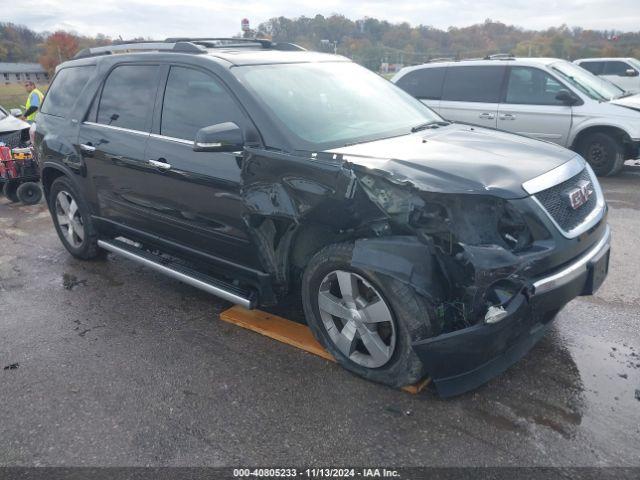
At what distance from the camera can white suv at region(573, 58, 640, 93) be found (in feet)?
51.2

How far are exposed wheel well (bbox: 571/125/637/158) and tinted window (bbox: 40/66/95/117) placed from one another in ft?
22.9

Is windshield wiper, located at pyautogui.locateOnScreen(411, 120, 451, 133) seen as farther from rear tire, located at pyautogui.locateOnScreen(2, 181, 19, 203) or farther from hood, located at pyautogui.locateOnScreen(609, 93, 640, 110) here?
rear tire, located at pyautogui.locateOnScreen(2, 181, 19, 203)

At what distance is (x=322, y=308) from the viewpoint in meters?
3.16

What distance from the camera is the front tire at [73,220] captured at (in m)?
4.96

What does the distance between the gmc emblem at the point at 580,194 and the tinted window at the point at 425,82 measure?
6.31 m

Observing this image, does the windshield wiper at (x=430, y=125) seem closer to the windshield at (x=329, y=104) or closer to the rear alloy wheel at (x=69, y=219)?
the windshield at (x=329, y=104)

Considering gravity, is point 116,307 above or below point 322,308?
below

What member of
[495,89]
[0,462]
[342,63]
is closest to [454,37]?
[495,89]

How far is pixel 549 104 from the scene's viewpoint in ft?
27.0

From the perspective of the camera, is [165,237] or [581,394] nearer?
[581,394]

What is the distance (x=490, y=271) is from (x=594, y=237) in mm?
899

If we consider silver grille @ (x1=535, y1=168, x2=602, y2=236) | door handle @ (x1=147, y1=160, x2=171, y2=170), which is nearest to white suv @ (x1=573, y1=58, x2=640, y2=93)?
silver grille @ (x1=535, y1=168, x2=602, y2=236)

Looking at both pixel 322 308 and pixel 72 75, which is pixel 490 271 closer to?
pixel 322 308

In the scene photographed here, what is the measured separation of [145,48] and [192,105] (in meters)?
1.01
